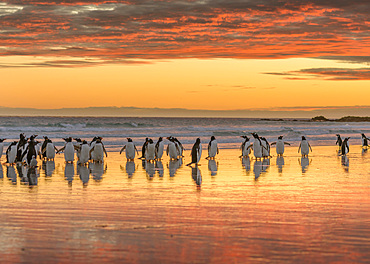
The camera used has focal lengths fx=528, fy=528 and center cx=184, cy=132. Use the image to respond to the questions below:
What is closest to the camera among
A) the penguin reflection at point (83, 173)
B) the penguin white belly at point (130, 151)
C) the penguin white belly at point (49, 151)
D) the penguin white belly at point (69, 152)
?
the penguin reflection at point (83, 173)

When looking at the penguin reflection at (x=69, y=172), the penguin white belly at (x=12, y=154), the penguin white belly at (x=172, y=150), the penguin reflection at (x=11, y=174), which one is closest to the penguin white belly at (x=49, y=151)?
the penguin reflection at (x=69, y=172)

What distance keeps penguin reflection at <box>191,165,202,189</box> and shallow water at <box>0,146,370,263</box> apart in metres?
0.07

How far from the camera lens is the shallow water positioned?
6523mm

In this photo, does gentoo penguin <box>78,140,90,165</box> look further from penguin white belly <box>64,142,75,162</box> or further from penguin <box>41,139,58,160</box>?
penguin <box>41,139,58,160</box>

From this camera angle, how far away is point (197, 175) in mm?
15867

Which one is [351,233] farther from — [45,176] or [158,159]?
[158,159]

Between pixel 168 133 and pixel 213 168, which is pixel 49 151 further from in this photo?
pixel 168 133

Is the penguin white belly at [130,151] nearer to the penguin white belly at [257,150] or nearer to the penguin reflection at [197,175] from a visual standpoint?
the penguin reflection at [197,175]

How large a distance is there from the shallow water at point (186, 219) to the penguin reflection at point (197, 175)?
0.23 feet

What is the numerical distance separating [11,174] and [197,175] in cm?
574

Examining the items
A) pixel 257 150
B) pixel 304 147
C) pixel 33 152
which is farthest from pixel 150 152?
pixel 304 147

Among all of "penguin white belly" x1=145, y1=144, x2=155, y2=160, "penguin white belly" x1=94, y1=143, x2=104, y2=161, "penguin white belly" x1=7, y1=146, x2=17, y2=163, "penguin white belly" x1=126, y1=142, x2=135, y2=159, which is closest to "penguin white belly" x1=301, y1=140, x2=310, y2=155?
"penguin white belly" x1=145, y1=144, x2=155, y2=160

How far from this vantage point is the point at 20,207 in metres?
9.82

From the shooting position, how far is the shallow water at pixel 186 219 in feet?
21.4
